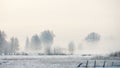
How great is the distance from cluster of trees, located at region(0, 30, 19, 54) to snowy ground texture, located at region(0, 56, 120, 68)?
9 cm

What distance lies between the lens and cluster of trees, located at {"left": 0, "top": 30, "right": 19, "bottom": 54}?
3.37m

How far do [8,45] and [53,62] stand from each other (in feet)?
1.95

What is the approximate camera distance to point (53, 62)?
3326mm

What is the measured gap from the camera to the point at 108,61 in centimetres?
333

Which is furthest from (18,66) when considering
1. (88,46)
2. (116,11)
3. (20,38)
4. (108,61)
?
(116,11)

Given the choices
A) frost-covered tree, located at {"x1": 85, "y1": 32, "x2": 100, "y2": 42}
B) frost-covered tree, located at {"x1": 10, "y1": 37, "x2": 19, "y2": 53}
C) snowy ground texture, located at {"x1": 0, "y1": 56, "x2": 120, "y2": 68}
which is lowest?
snowy ground texture, located at {"x1": 0, "y1": 56, "x2": 120, "y2": 68}

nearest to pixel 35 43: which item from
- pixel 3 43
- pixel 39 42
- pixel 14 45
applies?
pixel 39 42

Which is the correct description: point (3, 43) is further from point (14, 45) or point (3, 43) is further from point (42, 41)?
point (42, 41)

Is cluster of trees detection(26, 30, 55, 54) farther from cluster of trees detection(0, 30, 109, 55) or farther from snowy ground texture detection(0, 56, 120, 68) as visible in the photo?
snowy ground texture detection(0, 56, 120, 68)

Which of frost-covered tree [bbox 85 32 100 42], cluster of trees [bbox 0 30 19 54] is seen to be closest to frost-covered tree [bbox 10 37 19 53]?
cluster of trees [bbox 0 30 19 54]

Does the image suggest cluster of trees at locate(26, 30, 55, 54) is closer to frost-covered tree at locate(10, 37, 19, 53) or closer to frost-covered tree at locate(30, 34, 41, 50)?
frost-covered tree at locate(30, 34, 41, 50)

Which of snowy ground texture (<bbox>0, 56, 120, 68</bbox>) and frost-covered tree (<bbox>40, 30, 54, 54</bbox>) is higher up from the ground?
frost-covered tree (<bbox>40, 30, 54, 54</bbox>)

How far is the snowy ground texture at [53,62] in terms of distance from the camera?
10.9 feet

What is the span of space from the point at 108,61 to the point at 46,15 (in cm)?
95
